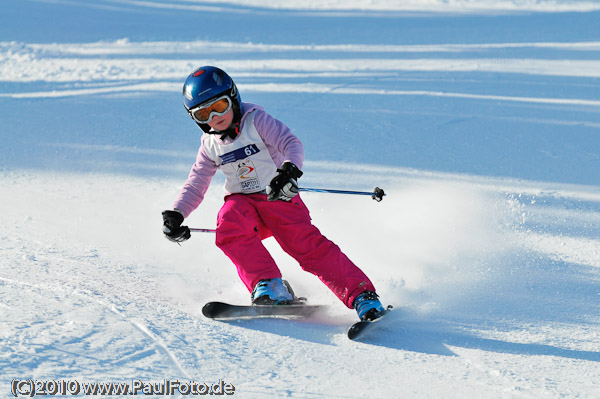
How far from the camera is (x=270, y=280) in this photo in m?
3.58

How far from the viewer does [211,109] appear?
3654 mm

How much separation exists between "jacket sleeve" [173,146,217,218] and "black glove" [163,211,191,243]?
0.15m

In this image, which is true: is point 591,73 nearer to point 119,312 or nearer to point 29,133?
point 29,133

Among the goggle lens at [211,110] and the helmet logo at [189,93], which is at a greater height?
the helmet logo at [189,93]

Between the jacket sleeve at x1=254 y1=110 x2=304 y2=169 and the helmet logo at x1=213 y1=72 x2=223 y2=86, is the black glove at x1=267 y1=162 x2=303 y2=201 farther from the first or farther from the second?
the helmet logo at x1=213 y1=72 x2=223 y2=86

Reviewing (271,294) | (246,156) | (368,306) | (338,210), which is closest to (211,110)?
(246,156)

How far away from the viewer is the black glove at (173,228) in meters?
3.62

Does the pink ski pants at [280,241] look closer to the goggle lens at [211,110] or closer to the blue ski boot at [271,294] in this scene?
the blue ski boot at [271,294]

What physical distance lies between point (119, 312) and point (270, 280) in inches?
30.0

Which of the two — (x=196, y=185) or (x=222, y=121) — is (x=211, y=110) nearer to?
(x=222, y=121)

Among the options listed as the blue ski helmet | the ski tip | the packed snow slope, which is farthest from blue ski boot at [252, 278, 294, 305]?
the blue ski helmet

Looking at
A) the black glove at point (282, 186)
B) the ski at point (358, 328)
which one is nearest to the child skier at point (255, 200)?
the black glove at point (282, 186)

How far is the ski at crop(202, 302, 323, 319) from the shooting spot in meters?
3.40

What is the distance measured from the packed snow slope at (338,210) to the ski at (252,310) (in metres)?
0.05
